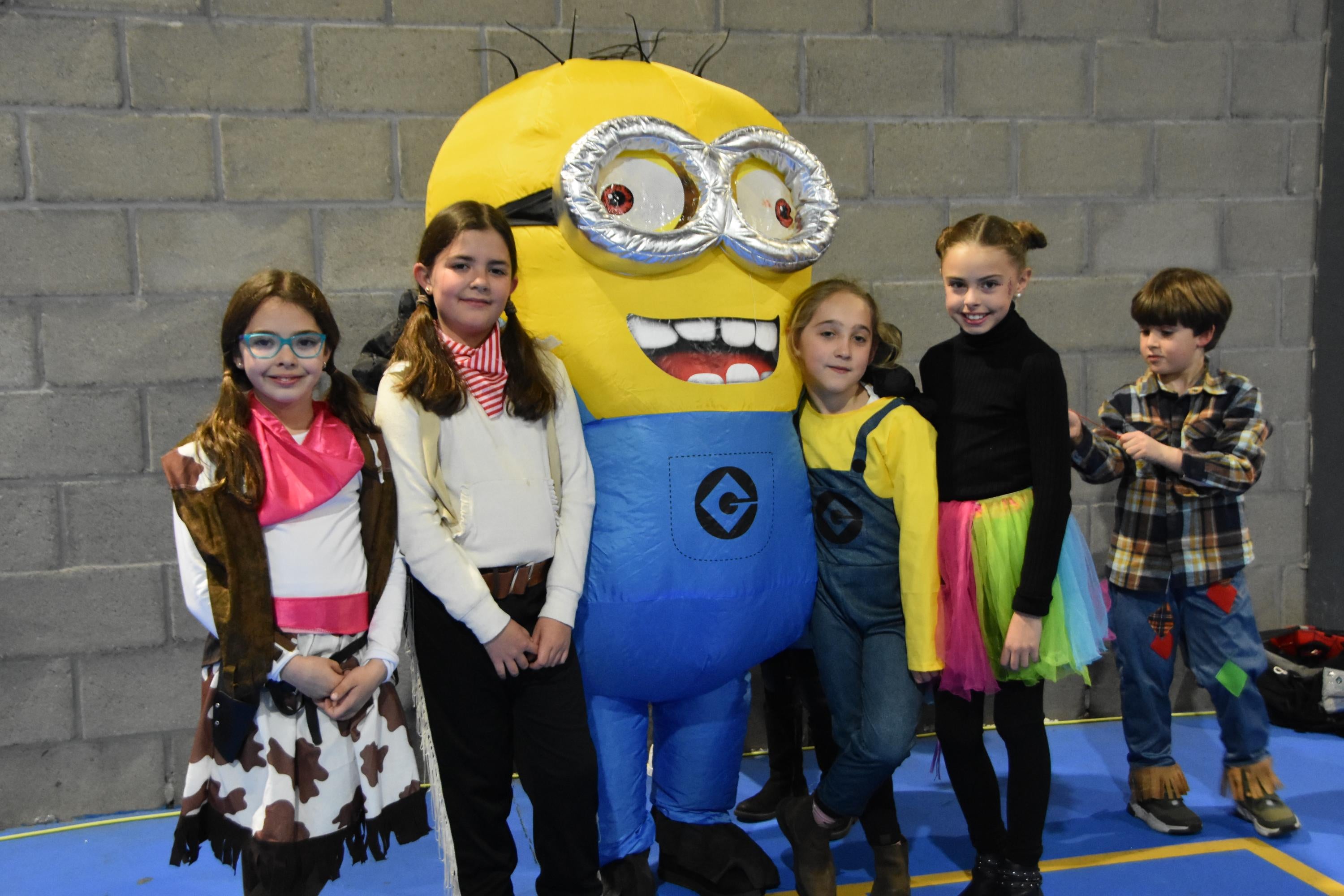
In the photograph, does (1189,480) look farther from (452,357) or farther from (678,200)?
(452,357)

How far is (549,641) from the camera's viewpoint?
1.76 metres

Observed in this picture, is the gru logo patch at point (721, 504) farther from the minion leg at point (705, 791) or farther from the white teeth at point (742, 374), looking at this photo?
the minion leg at point (705, 791)

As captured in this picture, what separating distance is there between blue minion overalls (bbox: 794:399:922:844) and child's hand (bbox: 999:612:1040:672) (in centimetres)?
18

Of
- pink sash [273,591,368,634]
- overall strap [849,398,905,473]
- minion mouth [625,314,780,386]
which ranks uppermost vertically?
minion mouth [625,314,780,386]

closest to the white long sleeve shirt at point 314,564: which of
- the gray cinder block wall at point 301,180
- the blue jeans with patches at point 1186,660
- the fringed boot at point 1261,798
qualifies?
the gray cinder block wall at point 301,180

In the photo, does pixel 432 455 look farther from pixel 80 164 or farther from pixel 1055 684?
pixel 1055 684

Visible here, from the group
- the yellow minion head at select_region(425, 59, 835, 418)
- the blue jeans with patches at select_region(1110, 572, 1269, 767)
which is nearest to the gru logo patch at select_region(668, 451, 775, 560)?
the yellow minion head at select_region(425, 59, 835, 418)

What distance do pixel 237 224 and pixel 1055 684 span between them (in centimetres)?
255

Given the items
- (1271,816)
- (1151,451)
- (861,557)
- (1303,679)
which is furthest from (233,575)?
(1303,679)

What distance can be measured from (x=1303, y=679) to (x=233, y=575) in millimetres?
2832

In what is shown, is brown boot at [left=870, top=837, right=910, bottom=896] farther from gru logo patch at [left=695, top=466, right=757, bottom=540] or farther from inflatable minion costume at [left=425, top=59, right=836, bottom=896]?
gru logo patch at [left=695, top=466, right=757, bottom=540]

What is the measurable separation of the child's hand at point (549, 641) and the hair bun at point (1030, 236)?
3.68 feet

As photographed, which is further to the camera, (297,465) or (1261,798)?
(1261,798)

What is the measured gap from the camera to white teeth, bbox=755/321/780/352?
1958 mm
